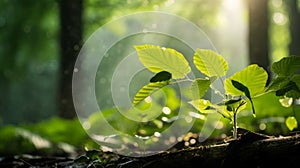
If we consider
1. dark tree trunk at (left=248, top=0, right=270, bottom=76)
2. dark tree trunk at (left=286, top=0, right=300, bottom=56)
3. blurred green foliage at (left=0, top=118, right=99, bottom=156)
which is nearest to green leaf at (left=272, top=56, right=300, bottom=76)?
blurred green foliage at (left=0, top=118, right=99, bottom=156)

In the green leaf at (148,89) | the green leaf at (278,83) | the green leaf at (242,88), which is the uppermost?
the green leaf at (148,89)

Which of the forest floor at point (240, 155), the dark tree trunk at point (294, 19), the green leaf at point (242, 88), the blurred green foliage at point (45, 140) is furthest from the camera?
the dark tree trunk at point (294, 19)

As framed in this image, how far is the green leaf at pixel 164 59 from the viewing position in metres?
1.41

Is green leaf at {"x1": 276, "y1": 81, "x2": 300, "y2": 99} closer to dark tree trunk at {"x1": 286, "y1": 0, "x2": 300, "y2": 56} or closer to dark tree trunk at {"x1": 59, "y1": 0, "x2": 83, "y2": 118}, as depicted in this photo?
dark tree trunk at {"x1": 59, "y1": 0, "x2": 83, "y2": 118}

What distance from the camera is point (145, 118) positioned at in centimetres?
238

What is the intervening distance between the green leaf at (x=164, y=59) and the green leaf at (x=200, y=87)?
5cm

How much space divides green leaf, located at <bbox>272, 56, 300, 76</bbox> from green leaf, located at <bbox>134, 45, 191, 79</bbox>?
26 cm

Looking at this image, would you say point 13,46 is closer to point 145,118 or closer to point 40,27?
point 40,27

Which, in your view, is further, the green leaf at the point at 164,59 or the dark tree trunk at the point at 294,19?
the dark tree trunk at the point at 294,19

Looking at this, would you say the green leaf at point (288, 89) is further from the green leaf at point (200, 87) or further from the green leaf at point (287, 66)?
the green leaf at point (200, 87)

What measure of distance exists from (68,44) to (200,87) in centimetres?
607

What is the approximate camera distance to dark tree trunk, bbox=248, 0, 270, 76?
617 cm

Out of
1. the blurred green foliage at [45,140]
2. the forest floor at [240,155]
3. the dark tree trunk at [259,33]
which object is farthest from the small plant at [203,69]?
the dark tree trunk at [259,33]

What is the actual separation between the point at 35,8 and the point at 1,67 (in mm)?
5326
